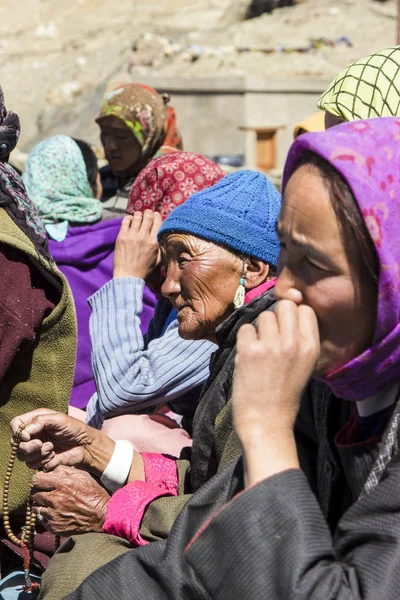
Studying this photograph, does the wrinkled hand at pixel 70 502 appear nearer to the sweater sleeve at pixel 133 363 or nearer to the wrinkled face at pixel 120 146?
the sweater sleeve at pixel 133 363

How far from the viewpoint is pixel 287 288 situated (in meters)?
1.65

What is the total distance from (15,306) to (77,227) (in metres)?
2.36

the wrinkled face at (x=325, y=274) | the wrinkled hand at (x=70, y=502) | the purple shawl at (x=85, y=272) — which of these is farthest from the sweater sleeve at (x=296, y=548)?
the purple shawl at (x=85, y=272)

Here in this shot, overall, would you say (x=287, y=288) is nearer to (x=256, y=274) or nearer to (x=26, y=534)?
(x=256, y=274)

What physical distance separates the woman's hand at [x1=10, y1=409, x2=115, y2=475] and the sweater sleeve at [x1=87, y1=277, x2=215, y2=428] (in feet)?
1.24

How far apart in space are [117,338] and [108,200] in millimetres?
2444

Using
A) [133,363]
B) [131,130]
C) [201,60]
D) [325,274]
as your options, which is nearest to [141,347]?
[133,363]

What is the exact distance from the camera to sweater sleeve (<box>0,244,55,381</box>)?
8.04 ft

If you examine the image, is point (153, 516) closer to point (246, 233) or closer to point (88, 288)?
point (246, 233)

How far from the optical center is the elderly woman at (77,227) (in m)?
4.32

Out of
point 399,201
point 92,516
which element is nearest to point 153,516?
point 92,516

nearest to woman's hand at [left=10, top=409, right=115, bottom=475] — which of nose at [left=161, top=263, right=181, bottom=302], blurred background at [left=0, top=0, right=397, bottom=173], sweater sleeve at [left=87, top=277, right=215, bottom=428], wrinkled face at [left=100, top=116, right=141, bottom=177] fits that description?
sweater sleeve at [left=87, top=277, right=215, bottom=428]

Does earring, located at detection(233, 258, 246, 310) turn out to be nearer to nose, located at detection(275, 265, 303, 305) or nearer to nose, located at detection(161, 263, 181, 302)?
nose, located at detection(161, 263, 181, 302)

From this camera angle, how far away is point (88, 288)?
4.48m
